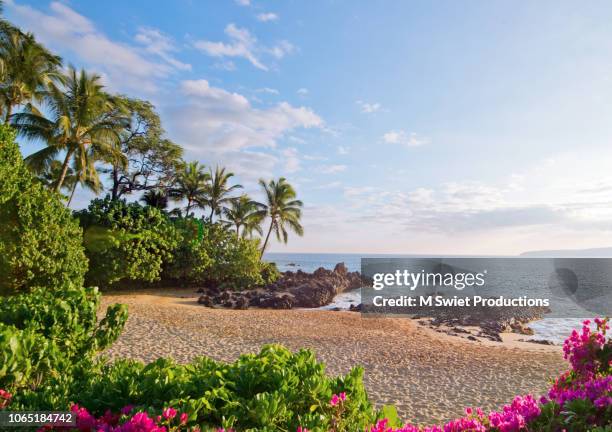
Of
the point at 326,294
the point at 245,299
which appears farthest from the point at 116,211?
the point at 326,294

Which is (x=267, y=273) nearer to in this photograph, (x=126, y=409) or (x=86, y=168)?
(x=86, y=168)

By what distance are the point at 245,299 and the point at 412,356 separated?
13.0 m

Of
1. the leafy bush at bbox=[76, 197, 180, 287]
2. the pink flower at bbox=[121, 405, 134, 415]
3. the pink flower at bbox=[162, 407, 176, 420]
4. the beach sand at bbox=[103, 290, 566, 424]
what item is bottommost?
the beach sand at bbox=[103, 290, 566, 424]

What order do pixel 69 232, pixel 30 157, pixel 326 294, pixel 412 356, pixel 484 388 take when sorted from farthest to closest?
pixel 326 294 → pixel 30 157 → pixel 69 232 → pixel 412 356 → pixel 484 388

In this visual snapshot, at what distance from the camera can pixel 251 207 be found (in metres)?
36.1

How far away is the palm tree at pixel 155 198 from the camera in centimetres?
3136

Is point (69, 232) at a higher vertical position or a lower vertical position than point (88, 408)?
higher

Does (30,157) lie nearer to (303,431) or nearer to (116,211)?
(116,211)

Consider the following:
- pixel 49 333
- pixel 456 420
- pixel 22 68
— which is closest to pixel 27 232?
pixel 49 333

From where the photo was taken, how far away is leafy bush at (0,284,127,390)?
15.0 feet

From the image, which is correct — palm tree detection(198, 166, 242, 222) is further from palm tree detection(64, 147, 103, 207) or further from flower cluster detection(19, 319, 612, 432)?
flower cluster detection(19, 319, 612, 432)

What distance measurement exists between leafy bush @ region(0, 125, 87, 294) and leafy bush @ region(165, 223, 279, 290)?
919 cm

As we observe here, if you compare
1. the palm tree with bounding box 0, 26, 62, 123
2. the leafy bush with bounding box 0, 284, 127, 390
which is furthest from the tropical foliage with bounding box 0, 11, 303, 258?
the leafy bush with bounding box 0, 284, 127, 390

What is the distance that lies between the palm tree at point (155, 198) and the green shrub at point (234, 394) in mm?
29296
